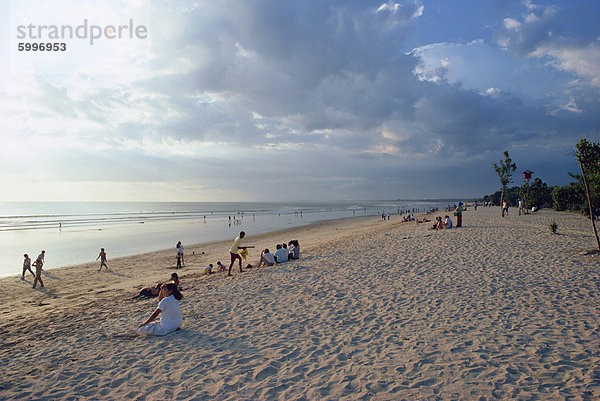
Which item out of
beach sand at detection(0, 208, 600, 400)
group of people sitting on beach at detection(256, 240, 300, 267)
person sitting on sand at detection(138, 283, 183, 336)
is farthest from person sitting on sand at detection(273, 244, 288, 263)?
person sitting on sand at detection(138, 283, 183, 336)

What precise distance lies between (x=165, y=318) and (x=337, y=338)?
375 cm

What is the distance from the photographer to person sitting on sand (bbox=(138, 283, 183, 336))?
20.5 feet

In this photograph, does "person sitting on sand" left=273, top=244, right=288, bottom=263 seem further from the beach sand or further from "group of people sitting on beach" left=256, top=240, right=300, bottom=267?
the beach sand

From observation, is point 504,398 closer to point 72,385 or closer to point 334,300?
point 334,300

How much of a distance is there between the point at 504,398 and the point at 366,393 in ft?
5.80

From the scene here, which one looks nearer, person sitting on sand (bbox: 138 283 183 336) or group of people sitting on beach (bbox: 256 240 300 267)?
person sitting on sand (bbox: 138 283 183 336)

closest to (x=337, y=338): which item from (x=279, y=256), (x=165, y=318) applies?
(x=165, y=318)

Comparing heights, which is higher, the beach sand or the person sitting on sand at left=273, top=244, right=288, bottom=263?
the person sitting on sand at left=273, top=244, right=288, bottom=263

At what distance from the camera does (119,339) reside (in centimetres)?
620

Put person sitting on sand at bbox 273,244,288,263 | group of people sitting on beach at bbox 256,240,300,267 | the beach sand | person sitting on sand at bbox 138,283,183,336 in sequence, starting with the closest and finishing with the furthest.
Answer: the beach sand → person sitting on sand at bbox 138,283,183,336 → group of people sitting on beach at bbox 256,240,300,267 → person sitting on sand at bbox 273,244,288,263

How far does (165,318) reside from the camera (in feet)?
20.9

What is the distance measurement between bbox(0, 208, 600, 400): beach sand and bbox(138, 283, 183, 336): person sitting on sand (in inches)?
7.3

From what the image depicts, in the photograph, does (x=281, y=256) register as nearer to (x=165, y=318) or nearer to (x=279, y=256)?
(x=279, y=256)

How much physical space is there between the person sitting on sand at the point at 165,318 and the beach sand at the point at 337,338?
186 mm
